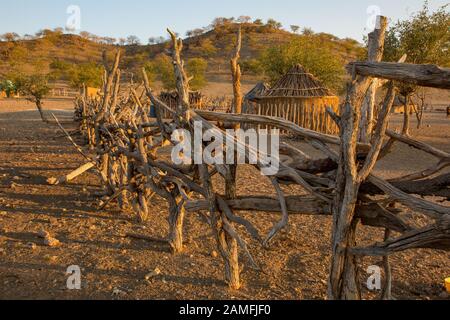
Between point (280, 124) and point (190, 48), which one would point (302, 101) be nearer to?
point (280, 124)

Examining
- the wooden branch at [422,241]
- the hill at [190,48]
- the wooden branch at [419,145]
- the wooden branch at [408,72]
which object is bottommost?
the wooden branch at [422,241]

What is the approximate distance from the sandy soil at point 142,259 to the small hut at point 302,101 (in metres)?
10.4

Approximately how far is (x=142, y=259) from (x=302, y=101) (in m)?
12.6

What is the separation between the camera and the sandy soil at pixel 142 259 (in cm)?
405

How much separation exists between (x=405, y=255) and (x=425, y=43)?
12.0m

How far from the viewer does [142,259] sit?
15.6 feet

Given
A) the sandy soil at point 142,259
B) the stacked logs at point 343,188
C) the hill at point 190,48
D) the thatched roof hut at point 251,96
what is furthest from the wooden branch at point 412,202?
the hill at point 190,48

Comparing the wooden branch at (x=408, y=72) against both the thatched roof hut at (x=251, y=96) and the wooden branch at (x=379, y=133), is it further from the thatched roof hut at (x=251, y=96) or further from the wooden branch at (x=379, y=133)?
the thatched roof hut at (x=251, y=96)

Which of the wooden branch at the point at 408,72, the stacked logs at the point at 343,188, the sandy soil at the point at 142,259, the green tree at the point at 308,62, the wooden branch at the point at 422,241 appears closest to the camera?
the wooden branch at the point at 408,72

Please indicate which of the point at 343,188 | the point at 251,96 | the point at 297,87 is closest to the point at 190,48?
the point at 251,96

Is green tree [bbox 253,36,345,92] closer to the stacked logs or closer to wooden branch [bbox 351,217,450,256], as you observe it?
the stacked logs

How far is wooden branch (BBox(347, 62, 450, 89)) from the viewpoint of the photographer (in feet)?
7.50
